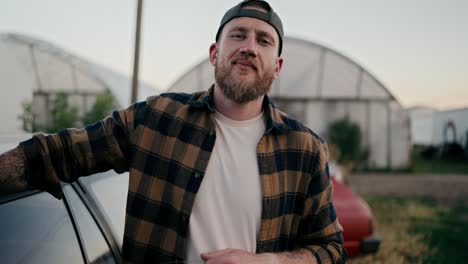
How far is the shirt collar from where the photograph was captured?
1.74 metres

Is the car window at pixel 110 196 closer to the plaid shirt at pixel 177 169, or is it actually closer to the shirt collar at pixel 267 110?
the plaid shirt at pixel 177 169

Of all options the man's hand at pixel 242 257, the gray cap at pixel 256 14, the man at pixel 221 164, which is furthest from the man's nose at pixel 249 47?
the man's hand at pixel 242 257

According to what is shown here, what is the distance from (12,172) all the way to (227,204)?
74cm

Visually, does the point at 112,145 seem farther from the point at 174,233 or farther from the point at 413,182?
the point at 413,182

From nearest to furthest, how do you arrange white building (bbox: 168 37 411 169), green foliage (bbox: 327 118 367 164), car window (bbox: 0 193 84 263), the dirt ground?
car window (bbox: 0 193 84 263) < the dirt ground < white building (bbox: 168 37 411 169) < green foliage (bbox: 327 118 367 164)

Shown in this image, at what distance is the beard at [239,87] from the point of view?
1695 millimetres

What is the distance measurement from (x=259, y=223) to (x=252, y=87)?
0.53m

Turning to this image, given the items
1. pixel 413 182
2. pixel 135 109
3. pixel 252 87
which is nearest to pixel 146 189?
pixel 135 109

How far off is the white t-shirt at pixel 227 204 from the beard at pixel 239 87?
18 cm

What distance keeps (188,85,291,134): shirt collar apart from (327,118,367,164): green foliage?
14007 mm

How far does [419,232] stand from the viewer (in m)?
6.19

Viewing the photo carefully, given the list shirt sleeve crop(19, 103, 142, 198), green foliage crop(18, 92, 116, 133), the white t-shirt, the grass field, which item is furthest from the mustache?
green foliage crop(18, 92, 116, 133)

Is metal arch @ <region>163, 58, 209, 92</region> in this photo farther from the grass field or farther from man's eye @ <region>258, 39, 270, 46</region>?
man's eye @ <region>258, 39, 270, 46</region>

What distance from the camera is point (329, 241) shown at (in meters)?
1.72
